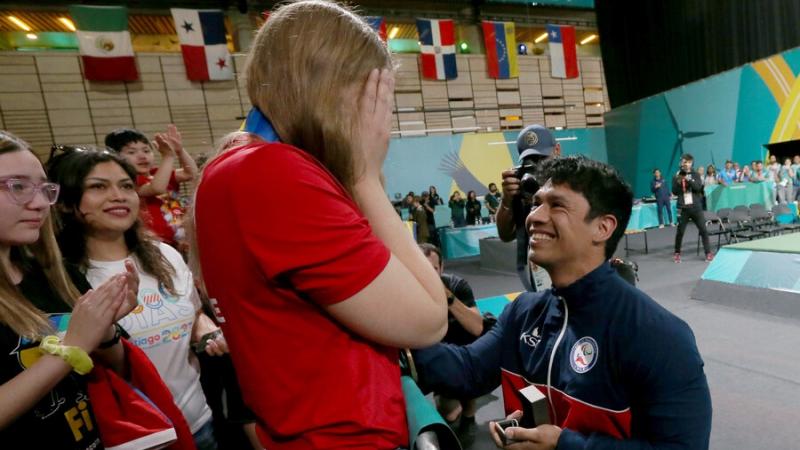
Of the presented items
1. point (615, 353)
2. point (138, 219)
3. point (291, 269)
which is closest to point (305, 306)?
point (291, 269)

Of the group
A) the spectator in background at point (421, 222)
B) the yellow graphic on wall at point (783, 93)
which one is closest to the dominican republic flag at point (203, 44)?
the spectator in background at point (421, 222)

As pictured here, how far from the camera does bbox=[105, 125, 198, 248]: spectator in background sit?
Result: 237 centimetres

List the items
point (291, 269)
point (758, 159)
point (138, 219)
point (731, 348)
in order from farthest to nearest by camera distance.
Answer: point (758, 159) < point (731, 348) < point (138, 219) < point (291, 269)

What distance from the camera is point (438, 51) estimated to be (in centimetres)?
1349

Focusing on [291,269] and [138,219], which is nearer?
[291,269]

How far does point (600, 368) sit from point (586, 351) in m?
0.06

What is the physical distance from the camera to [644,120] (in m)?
14.7

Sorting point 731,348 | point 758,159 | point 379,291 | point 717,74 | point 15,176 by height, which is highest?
point 717,74

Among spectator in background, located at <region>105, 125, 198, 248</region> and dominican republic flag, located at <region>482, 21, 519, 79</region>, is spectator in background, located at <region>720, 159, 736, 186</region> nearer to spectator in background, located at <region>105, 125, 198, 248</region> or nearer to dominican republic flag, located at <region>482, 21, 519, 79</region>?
dominican republic flag, located at <region>482, 21, 519, 79</region>

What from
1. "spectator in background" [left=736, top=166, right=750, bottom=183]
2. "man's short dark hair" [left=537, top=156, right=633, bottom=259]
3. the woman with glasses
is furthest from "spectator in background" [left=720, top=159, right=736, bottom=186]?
the woman with glasses

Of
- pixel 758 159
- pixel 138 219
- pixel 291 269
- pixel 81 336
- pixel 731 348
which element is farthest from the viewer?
pixel 758 159

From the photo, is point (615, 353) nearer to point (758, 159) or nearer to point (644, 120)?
point (758, 159)

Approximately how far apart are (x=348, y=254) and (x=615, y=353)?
2.93ft

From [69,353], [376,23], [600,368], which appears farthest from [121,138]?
[376,23]
